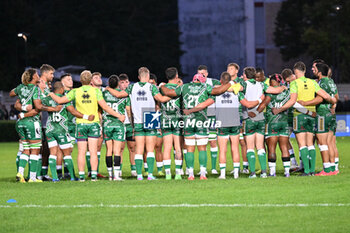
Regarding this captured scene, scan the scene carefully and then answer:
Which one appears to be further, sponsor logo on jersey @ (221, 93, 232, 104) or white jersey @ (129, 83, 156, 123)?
sponsor logo on jersey @ (221, 93, 232, 104)

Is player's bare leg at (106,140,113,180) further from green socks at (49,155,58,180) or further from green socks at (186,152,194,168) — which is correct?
green socks at (186,152,194,168)

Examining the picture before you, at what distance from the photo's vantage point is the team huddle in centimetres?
1672

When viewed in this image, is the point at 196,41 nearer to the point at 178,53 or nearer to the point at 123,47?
the point at 178,53

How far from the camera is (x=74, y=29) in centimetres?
7400

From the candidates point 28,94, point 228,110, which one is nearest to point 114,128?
point 28,94

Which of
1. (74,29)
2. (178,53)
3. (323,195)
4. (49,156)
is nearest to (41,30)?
(74,29)

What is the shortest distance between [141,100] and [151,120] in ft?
1.51

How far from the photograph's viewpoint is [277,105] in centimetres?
1708

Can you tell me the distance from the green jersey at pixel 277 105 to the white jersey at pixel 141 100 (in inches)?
95.8

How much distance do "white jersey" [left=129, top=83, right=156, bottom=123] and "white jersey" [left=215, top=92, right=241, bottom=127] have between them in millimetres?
1378

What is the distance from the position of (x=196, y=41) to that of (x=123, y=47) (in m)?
7.70

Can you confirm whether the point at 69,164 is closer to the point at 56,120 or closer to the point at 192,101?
the point at 56,120

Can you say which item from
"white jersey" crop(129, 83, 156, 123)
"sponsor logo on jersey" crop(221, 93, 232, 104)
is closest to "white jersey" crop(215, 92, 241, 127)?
"sponsor logo on jersey" crop(221, 93, 232, 104)

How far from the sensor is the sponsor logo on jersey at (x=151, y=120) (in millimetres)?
16828
